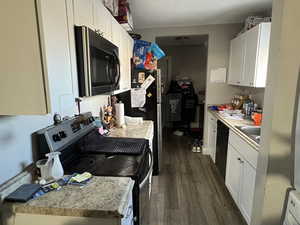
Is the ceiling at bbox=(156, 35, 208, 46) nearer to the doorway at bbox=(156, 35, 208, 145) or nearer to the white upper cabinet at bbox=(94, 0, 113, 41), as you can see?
the doorway at bbox=(156, 35, 208, 145)

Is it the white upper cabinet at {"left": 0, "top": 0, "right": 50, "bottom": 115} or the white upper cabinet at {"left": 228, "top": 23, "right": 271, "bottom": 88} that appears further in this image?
the white upper cabinet at {"left": 228, "top": 23, "right": 271, "bottom": 88}

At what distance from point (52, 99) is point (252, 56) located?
241 centimetres

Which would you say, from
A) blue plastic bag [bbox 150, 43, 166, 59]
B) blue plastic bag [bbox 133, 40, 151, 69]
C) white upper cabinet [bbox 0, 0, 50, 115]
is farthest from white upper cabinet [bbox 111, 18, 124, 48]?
white upper cabinet [bbox 0, 0, 50, 115]

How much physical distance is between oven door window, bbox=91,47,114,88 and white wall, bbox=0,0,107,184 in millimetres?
122

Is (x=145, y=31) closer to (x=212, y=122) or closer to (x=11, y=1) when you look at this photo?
(x=212, y=122)

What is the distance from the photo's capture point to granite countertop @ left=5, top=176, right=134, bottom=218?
72cm

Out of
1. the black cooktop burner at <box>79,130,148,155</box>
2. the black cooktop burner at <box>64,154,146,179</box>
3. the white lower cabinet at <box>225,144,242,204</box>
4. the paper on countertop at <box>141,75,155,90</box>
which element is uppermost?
the paper on countertop at <box>141,75,155,90</box>

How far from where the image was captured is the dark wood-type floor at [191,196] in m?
1.91

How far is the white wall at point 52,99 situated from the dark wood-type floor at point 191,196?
1.43 meters

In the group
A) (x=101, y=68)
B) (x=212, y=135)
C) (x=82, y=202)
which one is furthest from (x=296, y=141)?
(x=212, y=135)

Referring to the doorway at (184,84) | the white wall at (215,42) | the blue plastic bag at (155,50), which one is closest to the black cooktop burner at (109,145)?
the blue plastic bag at (155,50)

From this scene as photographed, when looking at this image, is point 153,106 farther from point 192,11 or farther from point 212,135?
point 192,11

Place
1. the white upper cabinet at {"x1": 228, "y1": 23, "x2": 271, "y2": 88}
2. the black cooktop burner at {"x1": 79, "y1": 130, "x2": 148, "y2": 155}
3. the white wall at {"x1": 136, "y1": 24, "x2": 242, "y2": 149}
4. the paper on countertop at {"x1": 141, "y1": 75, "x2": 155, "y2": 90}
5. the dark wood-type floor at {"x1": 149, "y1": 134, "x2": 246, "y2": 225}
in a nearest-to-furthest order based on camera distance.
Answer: the black cooktop burner at {"x1": 79, "y1": 130, "x2": 148, "y2": 155}, the dark wood-type floor at {"x1": 149, "y1": 134, "x2": 246, "y2": 225}, the white upper cabinet at {"x1": 228, "y1": 23, "x2": 271, "y2": 88}, the paper on countertop at {"x1": 141, "y1": 75, "x2": 155, "y2": 90}, the white wall at {"x1": 136, "y1": 24, "x2": 242, "y2": 149}

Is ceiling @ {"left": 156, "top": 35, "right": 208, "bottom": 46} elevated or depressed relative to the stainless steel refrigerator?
elevated
